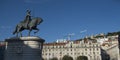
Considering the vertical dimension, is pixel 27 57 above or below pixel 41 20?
below

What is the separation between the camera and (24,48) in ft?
170

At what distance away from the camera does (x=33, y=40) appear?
52156 mm

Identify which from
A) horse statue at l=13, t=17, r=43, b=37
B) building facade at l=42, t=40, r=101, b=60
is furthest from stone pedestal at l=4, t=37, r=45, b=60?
building facade at l=42, t=40, r=101, b=60

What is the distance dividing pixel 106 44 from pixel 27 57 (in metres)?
116

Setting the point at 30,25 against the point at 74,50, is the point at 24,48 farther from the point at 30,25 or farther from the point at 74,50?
the point at 74,50

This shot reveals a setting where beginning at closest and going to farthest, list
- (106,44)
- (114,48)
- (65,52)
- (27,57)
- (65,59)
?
(27,57) < (65,59) < (65,52) < (114,48) < (106,44)

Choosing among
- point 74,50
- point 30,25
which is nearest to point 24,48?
point 30,25

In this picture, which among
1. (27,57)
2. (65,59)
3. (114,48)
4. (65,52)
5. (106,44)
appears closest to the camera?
(27,57)

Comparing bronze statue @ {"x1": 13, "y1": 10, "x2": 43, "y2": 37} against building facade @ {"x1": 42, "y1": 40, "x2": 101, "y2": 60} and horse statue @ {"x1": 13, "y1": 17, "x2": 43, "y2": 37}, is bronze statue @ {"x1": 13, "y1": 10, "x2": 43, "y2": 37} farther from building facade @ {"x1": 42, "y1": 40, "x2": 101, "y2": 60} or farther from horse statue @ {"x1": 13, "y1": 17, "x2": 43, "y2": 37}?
building facade @ {"x1": 42, "y1": 40, "x2": 101, "y2": 60}

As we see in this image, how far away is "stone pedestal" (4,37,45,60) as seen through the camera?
51656 mm

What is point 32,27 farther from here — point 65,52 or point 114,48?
→ point 114,48

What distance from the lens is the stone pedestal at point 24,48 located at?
51.7 metres

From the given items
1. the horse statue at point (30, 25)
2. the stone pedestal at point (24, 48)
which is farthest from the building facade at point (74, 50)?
the horse statue at point (30, 25)

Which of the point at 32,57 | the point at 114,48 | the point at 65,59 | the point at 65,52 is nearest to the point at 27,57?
the point at 32,57
